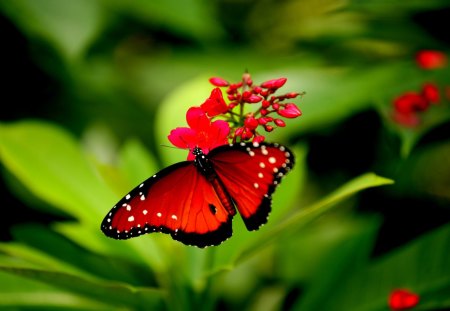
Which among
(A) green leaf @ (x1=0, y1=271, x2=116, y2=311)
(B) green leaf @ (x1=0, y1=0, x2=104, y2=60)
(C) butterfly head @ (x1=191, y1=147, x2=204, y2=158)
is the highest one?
(B) green leaf @ (x1=0, y1=0, x2=104, y2=60)

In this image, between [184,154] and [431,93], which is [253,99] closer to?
[184,154]

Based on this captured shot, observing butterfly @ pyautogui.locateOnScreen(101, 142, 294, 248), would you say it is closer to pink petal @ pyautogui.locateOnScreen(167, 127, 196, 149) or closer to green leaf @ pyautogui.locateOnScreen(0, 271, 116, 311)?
pink petal @ pyautogui.locateOnScreen(167, 127, 196, 149)

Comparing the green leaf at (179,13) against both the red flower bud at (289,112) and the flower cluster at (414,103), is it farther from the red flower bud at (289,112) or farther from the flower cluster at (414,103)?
the red flower bud at (289,112)

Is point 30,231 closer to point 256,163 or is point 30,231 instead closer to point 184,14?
point 256,163

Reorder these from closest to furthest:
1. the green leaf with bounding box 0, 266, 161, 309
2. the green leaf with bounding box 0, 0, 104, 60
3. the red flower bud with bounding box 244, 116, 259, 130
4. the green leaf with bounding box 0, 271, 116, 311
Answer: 1. the red flower bud with bounding box 244, 116, 259, 130
2. the green leaf with bounding box 0, 266, 161, 309
3. the green leaf with bounding box 0, 271, 116, 311
4. the green leaf with bounding box 0, 0, 104, 60

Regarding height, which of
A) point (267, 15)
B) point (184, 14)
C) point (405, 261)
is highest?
point (267, 15)

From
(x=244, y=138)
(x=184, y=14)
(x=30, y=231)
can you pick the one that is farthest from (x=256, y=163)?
(x=184, y=14)

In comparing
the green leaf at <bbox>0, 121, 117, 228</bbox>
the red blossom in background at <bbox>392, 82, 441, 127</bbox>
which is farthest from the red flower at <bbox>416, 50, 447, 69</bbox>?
the green leaf at <bbox>0, 121, 117, 228</bbox>
